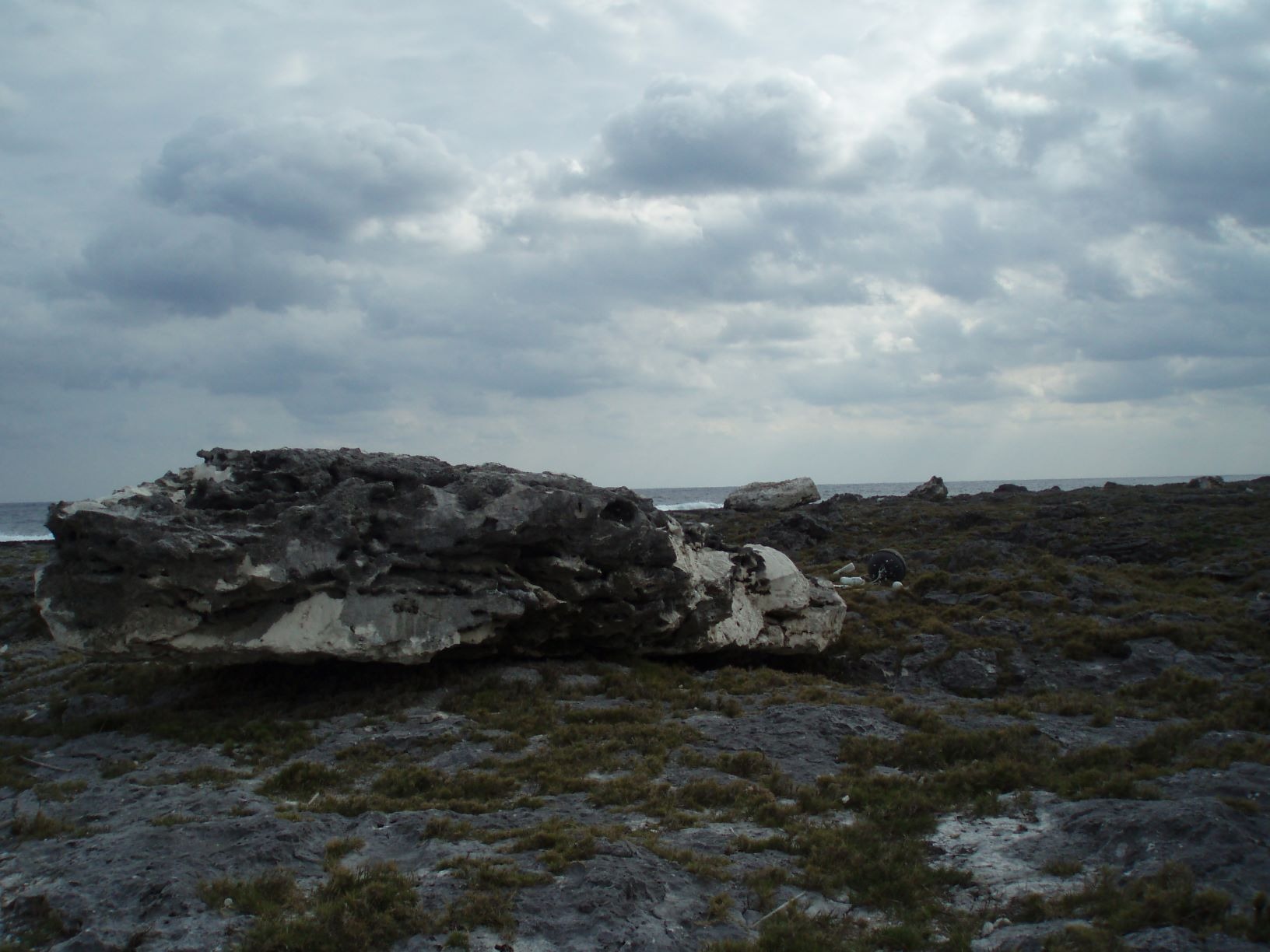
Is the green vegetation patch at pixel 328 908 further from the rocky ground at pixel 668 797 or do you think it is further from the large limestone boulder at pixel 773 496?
the large limestone boulder at pixel 773 496

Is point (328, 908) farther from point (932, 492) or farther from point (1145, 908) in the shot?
point (932, 492)

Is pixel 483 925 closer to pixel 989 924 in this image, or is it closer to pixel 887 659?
pixel 989 924

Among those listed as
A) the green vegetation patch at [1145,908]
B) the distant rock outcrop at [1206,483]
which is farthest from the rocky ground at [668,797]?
the distant rock outcrop at [1206,483]

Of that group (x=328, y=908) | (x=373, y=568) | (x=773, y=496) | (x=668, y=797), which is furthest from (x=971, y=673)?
(x=773, y=496)

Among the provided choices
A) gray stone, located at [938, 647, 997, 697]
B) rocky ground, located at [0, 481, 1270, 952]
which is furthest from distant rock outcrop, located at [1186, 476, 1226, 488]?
gray stone, located at [938, 647, 997, 697]

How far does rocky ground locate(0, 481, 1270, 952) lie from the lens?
733cm

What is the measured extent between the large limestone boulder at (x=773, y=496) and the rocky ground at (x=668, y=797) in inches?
1552

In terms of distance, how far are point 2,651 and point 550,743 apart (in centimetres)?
1717

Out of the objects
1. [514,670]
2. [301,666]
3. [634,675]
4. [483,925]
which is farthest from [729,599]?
[483,925]

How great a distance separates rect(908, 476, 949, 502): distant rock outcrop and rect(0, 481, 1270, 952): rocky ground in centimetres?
4569

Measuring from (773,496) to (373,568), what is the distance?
4808cm

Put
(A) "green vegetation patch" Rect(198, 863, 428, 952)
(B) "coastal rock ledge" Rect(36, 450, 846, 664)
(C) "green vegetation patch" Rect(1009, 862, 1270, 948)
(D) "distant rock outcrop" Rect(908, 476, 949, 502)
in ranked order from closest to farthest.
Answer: (C) "green vegetation patch" Rect(1009, 862, 1270, 948) → (A) "green vegetation patch" Rect(198, 863, 428, 952) → (B) "coastal rock ledge" Rect(36, 450, 846, 664) → (D) "distant rock outcrop" Rect(908, 476, 949, 502)

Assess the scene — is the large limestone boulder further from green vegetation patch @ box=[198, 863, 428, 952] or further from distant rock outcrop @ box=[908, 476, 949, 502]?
green vegetation patch @ box=[198, 863, 428, 952]

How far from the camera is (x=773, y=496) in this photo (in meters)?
60.9
